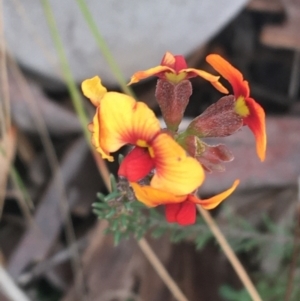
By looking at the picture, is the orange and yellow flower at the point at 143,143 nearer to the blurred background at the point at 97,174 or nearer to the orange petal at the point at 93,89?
the orange petal at the point at 93,89

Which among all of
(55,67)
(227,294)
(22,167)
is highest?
(55,67)

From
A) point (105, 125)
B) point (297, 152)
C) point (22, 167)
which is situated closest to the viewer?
point (105, 125)

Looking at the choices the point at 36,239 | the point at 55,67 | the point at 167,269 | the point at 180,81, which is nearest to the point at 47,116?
the point at 55,67

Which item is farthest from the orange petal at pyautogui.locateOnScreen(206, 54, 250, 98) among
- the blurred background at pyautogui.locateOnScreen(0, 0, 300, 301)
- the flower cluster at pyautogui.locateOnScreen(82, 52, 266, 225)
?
the blurred background at pyautogui.locateOnScreen(0, 0, 300, 301)

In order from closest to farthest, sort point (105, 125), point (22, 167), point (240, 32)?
1. point (105, 125)
2. point (22, 167)
3. point (240, 32)

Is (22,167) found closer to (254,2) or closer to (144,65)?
(144,65)

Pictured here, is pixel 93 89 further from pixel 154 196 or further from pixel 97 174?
pixel 97 174

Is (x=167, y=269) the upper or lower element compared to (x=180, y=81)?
lower

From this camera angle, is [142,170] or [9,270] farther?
[9,270]
